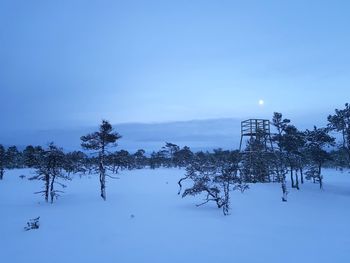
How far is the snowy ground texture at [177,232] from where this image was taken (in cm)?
1287

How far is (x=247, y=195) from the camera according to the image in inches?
1166

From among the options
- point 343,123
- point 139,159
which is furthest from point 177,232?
point 139,159

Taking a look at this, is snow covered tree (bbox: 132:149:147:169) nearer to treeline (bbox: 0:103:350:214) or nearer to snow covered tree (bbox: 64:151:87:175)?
snow covered tree (bbox: 64:151:87:175)

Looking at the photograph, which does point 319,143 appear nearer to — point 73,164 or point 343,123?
point 343,123

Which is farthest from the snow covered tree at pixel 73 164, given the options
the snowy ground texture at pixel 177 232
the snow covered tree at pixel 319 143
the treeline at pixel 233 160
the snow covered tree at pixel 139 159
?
the snow covered tree at pixel 319 143

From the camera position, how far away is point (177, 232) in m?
16.5

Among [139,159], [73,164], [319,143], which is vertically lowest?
[139,159]

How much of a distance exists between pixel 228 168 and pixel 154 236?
1097 centimetres

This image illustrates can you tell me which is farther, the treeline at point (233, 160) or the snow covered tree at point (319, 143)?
the snow covered tree at point (319, 143)

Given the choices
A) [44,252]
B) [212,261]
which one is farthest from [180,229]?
[44,252]

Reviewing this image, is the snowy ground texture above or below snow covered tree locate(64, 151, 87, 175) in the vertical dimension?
below

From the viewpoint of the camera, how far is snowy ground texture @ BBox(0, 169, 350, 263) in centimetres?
1287

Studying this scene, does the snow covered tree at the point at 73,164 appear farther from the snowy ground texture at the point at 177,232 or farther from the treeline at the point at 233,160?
the snowy ground texture at the point at 177,232

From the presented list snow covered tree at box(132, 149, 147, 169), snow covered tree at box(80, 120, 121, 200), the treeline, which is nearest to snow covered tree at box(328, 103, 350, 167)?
the treeline
